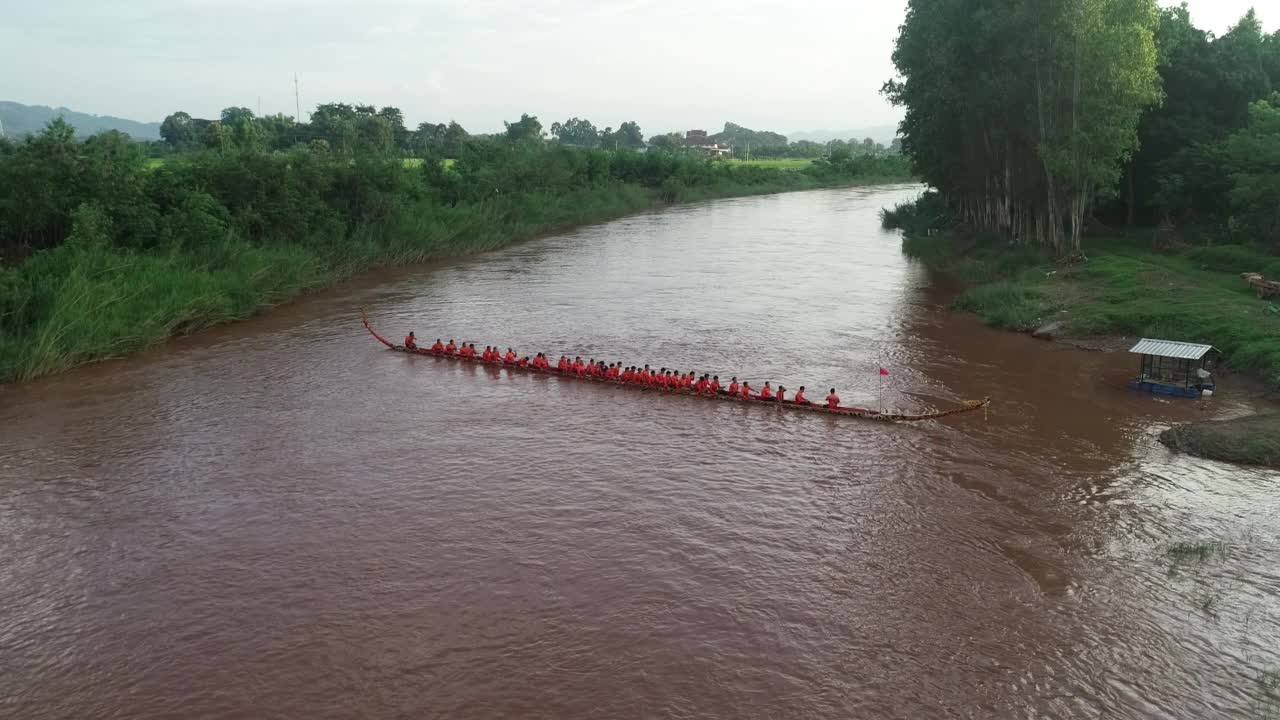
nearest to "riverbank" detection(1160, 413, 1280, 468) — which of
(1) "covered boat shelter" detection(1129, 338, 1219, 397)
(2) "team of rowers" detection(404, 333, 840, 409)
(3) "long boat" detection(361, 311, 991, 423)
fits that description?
(1) "covered boat shelter" detection(1129, 338, 1219, 397)

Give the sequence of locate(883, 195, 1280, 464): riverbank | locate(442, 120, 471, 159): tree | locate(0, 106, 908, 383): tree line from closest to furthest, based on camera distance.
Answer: locate(883, 195, 1280, 464): riverbank → locate(0, 106, 908, 383): tree line → locate(442, 120, 471, 159): tree

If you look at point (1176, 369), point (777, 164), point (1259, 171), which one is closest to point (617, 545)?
point (1176, 369)

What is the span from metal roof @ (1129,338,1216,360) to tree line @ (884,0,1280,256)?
9271 millimetres

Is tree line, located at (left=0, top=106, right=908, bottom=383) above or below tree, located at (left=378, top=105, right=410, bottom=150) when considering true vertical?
below

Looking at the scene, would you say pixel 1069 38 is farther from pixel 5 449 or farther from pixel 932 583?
pixel 5 449

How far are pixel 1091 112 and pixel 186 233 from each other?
27.1m

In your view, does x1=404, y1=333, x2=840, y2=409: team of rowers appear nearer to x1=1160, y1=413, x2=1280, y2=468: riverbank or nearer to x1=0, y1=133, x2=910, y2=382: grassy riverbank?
x1=1160, y1=413, x2=1280, y2=468: riverbank

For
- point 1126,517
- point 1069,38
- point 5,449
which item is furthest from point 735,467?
point 1069,38

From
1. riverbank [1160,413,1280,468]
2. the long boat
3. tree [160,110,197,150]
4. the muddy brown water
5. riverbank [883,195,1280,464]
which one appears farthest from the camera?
tree [160,110,197,150]

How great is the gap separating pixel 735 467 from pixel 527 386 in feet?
21.9

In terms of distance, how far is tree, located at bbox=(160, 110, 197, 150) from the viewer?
201 ft

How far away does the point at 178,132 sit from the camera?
68.2m

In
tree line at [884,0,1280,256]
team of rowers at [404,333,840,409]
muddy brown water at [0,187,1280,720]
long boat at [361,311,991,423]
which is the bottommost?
muddy brown water at [0,187,1280,720]

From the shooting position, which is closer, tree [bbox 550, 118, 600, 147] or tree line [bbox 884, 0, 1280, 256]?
tree line [bbox 884, 0, 1280, 256]
